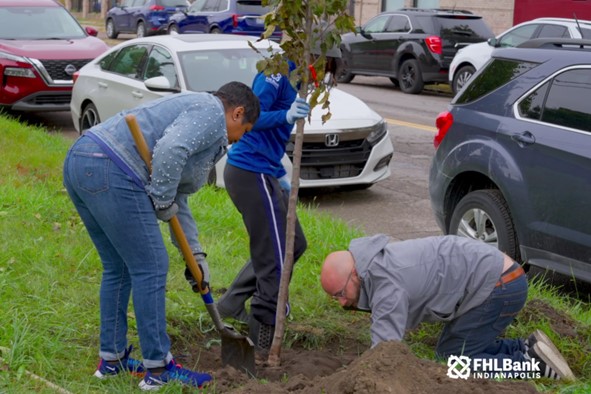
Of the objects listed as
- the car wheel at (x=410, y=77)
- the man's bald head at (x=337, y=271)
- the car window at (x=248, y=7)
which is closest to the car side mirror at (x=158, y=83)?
the man's bald head at (x=337, y=271)

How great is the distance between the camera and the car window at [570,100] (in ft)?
20.5

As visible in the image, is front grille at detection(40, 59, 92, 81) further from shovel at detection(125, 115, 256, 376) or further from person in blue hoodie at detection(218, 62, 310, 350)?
shovel at detection(125, 115, 256, 376)

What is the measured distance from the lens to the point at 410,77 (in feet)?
65.4

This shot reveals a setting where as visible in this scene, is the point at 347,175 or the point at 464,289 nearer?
the point at 464,289

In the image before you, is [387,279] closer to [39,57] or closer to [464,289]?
[464,289]

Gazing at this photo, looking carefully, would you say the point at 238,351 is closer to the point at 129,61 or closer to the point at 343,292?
the point at 343,292

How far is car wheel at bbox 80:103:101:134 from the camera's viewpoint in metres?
11.6

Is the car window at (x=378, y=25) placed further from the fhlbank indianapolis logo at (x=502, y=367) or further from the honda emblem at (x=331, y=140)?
the fhlbank indianapolis logo at (x=502, y=367)

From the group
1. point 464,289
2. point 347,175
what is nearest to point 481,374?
point 464,289

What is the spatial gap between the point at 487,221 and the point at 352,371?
3276mm

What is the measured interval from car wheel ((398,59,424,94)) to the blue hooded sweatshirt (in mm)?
14496

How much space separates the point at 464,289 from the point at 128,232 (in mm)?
1680

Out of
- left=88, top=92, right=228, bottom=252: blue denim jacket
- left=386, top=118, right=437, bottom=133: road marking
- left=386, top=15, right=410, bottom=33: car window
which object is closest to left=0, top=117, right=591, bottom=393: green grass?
left=88, top=92, right=228, bottom=252: blue denim jacket

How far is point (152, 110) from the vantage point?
175 inches
